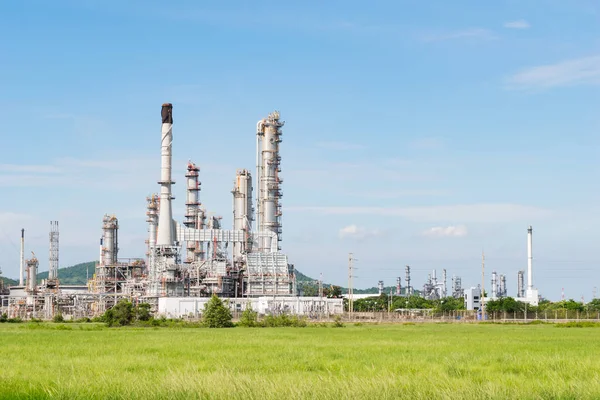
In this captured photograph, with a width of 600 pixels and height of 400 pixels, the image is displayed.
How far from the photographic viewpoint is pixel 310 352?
33.9 meters

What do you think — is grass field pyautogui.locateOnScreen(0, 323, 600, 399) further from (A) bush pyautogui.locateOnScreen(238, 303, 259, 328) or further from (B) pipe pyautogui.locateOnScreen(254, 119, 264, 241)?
(B) pipe pyautogui.locateOnScreen(254, 119, 264, 241)

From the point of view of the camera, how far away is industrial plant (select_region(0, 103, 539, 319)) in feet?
399

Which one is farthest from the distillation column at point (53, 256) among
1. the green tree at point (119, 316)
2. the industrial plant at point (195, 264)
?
the green tree at point (119, 316)

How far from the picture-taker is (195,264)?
127 m

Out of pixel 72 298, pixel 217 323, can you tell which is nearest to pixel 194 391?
pixel 217 323

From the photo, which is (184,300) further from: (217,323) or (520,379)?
(520,379)

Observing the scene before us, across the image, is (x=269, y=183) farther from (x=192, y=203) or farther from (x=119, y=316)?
(x=119, y=316)

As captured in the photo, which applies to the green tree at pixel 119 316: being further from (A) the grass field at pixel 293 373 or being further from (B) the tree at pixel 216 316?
(A) the grass field at pixel 293 373

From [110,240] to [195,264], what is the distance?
1984 centimetres

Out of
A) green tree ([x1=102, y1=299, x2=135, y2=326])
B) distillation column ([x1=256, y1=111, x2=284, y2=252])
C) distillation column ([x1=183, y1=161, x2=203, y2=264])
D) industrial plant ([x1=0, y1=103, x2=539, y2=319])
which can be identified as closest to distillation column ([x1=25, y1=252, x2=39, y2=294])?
industrial plant ([x1=0, y1=103, x2=539, y2=319])

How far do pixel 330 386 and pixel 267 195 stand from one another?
117 meters

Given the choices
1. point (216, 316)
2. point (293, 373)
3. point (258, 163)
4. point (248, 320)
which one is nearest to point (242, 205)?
point (258, 163)

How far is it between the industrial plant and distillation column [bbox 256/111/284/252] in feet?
0.53

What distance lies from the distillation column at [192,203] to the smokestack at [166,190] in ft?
38.2
